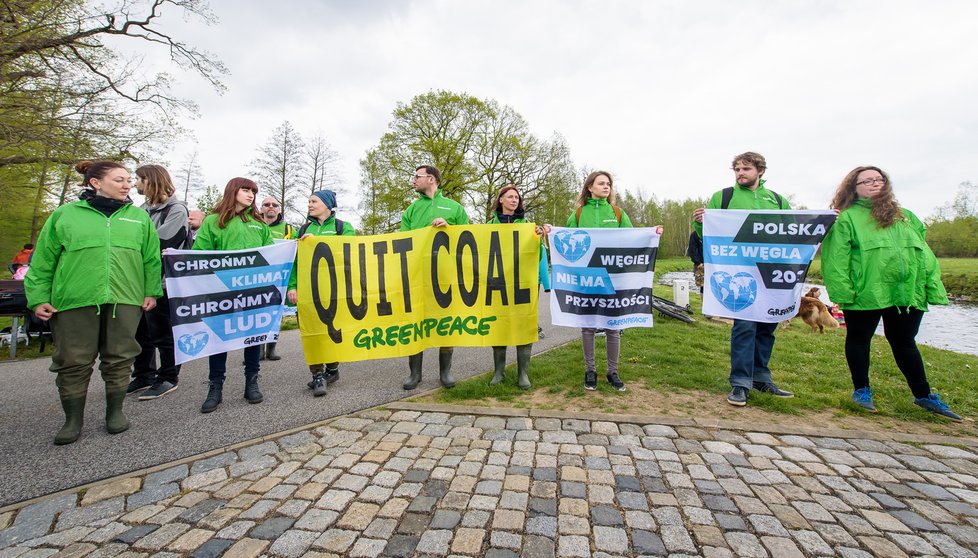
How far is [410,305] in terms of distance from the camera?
4559 mm

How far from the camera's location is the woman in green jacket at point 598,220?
4.63m

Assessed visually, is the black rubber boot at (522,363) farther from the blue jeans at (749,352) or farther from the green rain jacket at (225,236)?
the green rain jacket at (225,236)

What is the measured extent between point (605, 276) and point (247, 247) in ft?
13.0

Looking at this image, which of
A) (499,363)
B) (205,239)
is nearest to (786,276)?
(499,363)

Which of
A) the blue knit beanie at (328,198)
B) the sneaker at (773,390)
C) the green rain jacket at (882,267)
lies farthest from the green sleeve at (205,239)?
the green rain jacket at (882,267)

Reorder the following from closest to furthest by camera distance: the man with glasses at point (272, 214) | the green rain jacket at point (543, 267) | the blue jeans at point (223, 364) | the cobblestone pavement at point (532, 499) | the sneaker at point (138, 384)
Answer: the cobblestone pavement at point (532, 499)
the blue jeans at point (223, 364)
the sneaker at point (138, 384)
the green rain jacket at point (543, 267)
the man with glasses at point (272, 214)

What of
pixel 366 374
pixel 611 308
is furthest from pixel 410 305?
pixel 611 308

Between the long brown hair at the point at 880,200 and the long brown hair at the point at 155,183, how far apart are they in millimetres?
7388

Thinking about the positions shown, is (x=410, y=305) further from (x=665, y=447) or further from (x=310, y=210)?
(x=665, y=447)

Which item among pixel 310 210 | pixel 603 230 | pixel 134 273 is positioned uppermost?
pixel 310 210

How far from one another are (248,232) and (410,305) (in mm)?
1937

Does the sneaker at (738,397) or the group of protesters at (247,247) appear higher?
the group of protesters at (247,247)

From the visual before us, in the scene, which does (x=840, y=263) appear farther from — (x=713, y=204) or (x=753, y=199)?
(x=713, y=204)

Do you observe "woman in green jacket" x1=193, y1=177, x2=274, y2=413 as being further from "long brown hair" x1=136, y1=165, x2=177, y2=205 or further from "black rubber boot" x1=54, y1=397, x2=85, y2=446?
"black rubber boot" x1=54, y1=397, x2=85, y2=446
